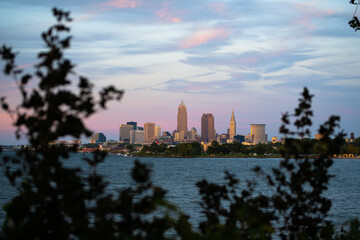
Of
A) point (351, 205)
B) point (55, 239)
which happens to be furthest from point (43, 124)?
point (351, 205)

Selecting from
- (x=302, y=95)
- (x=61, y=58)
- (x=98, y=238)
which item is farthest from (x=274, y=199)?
(x=61, y=58)

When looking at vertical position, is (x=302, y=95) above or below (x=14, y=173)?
above

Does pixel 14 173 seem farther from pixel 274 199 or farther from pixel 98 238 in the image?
pixel 274 199

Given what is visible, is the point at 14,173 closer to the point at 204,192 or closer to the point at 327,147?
the point at 204,192

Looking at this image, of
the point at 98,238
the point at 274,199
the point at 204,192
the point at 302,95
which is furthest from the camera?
the point at 302,95

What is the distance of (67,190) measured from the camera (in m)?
4.58

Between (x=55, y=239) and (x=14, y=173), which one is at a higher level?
(x=14, y=173)

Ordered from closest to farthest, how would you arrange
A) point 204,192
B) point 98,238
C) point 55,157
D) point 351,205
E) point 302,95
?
point 98,238
point 55,157
point 204,192
point 302,95
point 351,205

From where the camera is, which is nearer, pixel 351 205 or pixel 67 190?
pixel 67 190

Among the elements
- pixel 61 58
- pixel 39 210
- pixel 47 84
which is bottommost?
pixel 39 210

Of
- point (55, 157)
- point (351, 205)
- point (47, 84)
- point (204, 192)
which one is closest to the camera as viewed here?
point (55, 157)

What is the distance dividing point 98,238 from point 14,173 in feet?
4.63

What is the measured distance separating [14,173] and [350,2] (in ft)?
27.8

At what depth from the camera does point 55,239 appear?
480 cm
